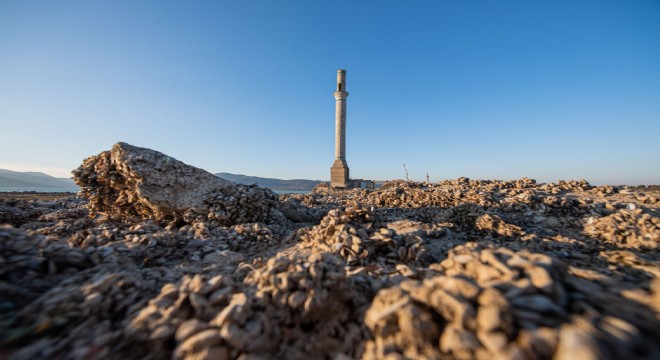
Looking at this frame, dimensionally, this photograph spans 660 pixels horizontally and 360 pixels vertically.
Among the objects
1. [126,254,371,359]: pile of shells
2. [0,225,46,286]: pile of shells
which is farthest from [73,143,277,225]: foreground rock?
[126,254,371,359]: pile of shells

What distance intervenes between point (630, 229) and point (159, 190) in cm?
1198

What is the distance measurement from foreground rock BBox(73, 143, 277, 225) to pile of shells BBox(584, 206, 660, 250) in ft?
29.3

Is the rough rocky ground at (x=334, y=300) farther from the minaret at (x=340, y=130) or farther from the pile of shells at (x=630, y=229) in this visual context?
the minaret at (x=340, y=130)

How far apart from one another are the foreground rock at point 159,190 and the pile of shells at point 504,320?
595cm

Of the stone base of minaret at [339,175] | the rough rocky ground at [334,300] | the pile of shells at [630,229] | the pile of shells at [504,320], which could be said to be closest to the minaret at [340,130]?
the stone base of minaret at [339,175]

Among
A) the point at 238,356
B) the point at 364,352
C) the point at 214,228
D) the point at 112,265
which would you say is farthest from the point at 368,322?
the point at 214,228

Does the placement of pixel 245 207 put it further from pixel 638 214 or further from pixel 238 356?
pixel 638 214

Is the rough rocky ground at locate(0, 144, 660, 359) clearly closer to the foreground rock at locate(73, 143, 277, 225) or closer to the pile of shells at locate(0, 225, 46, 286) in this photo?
the pile of shells at locate(0, 225, 46, 286)

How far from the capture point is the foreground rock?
265 inches

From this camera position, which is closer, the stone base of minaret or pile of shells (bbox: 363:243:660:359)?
pile of shells (bbox: 363:243:660:359)

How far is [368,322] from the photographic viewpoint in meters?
2.22

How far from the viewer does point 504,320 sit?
1711mm

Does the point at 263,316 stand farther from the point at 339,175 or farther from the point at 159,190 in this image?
the point at 339,175

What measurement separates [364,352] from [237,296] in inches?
53.6
